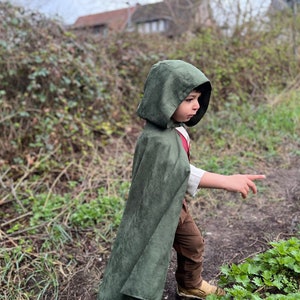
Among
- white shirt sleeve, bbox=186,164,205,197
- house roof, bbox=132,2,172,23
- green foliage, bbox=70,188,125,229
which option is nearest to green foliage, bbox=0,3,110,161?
green foliage, bbox=70,188,125,229

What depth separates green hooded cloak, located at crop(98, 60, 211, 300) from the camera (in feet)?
5.83

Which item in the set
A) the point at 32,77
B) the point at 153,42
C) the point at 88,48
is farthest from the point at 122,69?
the point at 32,77

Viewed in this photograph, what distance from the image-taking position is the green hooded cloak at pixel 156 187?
5.83 ft

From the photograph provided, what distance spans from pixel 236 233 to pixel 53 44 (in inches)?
143

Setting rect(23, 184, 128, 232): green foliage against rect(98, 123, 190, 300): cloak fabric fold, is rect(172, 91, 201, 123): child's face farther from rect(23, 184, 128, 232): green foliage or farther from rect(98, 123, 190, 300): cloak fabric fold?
rect(23, 184, 128, 232): green foliage

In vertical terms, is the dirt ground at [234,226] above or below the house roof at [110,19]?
below

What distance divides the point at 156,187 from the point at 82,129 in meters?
3.26

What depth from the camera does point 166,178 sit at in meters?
1.78

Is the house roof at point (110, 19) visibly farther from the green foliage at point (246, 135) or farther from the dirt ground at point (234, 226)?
the dirt ground at point (234, 226)

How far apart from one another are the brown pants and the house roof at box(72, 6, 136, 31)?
17.2ft

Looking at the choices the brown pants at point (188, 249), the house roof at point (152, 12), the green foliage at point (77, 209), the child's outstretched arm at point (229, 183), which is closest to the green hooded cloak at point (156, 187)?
the child's outstretched arm at point (229, 183)

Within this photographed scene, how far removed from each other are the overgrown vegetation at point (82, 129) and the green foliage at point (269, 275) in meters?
1.12

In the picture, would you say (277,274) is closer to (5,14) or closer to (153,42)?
(5,14)

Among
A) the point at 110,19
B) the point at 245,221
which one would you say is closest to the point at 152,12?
the point at 110,19
